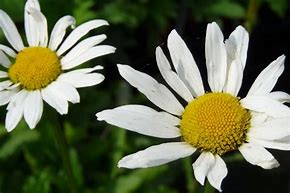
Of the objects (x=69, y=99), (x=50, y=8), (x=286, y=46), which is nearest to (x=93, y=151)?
(x=50, y=8)

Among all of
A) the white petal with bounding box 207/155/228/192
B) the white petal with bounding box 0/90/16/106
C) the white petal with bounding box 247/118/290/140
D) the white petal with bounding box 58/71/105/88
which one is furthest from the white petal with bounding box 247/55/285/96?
the white petal with bounding box 0/90/16/106

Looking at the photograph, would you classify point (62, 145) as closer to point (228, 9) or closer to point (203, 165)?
point (203, 165)

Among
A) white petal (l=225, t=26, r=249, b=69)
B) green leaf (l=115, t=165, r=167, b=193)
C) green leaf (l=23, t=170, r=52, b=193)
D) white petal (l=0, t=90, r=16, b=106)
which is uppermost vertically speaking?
white petal (l=225, t=26, r=249, b=69)

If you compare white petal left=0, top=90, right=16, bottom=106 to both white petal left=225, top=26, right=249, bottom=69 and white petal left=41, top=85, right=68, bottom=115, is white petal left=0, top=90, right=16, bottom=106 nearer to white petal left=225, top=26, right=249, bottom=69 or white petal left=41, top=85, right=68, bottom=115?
white petal left=41, top=85, right=68, bottom=115

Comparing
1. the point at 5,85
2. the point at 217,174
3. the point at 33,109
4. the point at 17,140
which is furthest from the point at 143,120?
the point at 17,140

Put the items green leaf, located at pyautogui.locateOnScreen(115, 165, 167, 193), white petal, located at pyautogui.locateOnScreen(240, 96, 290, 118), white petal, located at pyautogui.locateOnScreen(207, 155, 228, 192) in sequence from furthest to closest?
green leaf, located at pyautogui.locateOnScreen(115, 165, 167, 193) < white petal, located at pyautogui.locateOnScreen(240, 96, 290, 118) < white petal, located at pyautogui.locateOnScreen(207, 155, 228, 192)

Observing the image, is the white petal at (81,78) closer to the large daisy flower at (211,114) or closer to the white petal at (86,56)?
the white petal at (86,56)
